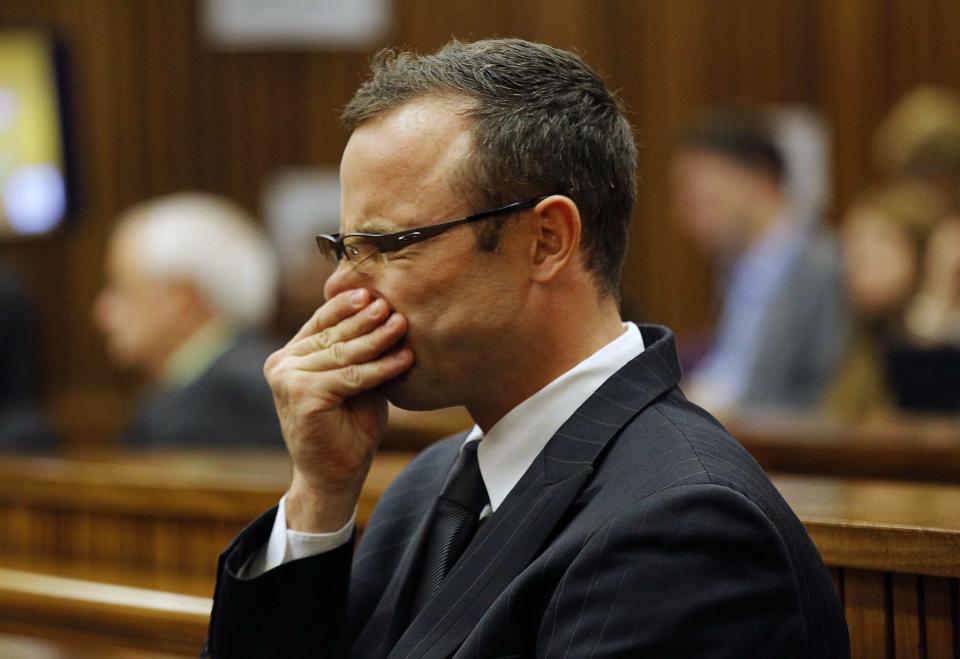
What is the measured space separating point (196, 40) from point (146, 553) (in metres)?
4.23

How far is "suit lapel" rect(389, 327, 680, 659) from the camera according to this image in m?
1.48

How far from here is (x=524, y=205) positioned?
5.14 feet

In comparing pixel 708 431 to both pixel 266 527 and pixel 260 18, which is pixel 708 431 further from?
pixel 260 18

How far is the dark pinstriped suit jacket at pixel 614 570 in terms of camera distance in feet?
4.28

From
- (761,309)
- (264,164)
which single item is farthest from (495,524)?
(264,164)

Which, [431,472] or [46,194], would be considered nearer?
[431,472]

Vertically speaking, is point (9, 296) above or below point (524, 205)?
below

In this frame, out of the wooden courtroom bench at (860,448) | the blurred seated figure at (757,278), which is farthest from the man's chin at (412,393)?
the blurred seated figure at (757,278)

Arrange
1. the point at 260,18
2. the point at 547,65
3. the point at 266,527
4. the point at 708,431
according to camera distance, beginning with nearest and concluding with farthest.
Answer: the point at 708,431 → the point at 547,65 → the point at 266,527 → the point at 260,18

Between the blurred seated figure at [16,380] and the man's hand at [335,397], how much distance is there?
8.25ft

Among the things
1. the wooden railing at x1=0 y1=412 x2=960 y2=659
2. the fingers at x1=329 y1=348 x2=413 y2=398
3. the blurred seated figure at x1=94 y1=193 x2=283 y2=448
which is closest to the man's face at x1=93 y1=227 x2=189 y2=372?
the blurred seated figure at x1=94 y1=193 x2=283 y2=448

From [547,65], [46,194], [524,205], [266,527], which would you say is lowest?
[46,194]

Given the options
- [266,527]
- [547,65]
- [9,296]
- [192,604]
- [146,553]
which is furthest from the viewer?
[9,296]

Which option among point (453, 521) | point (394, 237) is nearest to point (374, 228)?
point (394, 237)
